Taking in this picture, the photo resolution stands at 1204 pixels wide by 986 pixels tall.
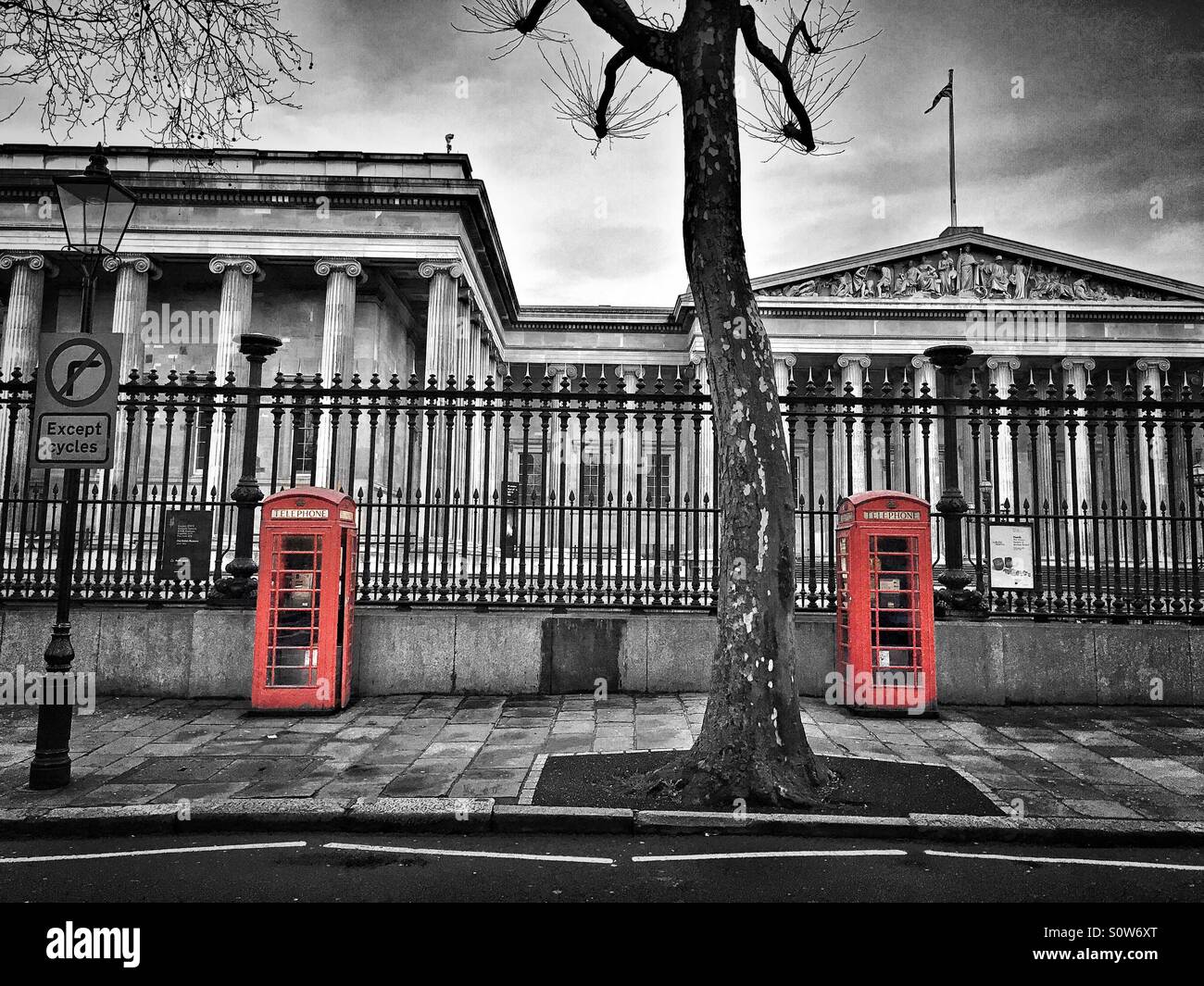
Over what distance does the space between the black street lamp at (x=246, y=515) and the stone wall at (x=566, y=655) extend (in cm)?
21

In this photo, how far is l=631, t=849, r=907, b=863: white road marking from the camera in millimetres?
4531

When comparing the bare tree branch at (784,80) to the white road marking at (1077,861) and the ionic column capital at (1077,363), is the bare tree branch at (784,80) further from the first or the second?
the ionic column capital at (1077,363)

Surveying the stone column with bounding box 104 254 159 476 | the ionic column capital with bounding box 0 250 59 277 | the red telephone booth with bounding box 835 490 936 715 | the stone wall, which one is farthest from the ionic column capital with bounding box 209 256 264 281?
the red telephone booth with bounding box 835 490 936 715

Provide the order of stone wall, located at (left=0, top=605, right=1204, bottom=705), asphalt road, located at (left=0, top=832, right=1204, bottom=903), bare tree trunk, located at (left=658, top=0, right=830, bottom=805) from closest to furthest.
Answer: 1. asphalt road, located at (left=0, top=832, right=1204, bottom=903)
2. bare tree trunk, located at (left=658, top=0, right=830, bottom=805)
3. stone wall, located at (left=0, top=605, right=1204, bottom=705)

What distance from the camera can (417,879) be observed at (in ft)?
13.7

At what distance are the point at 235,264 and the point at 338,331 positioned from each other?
13.7ft

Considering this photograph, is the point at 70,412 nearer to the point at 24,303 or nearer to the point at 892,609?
the point at 892,609

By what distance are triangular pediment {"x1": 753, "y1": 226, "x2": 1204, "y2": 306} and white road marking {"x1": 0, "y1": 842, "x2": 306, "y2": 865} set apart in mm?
36598

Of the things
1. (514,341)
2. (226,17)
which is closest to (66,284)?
(514,341)

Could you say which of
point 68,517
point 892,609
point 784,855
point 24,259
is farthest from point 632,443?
point 784,855

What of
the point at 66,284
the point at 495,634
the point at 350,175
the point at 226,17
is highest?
the point at 350,175

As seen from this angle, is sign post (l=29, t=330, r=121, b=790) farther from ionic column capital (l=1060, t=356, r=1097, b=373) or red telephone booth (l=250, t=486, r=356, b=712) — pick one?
ionic column capital (l=1060, t=356, r=1097, b=373)

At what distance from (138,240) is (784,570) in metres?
27.8
